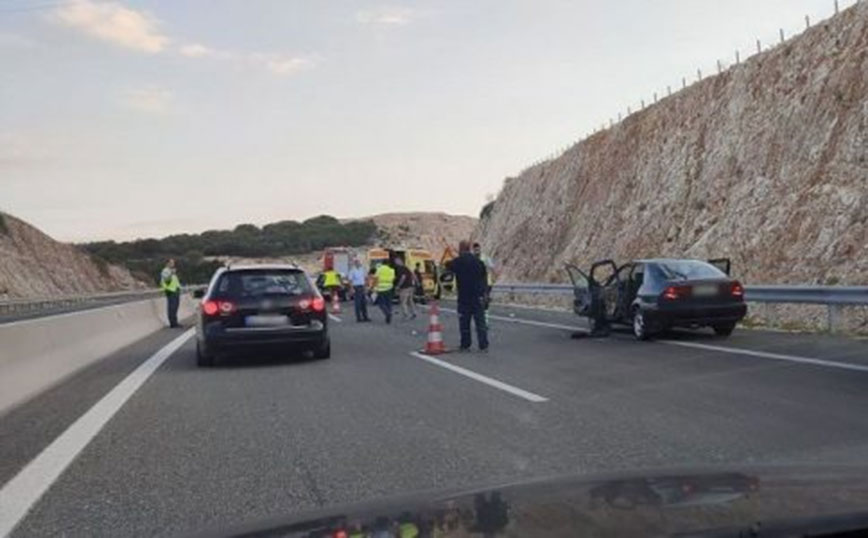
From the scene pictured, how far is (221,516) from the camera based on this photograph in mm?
5836

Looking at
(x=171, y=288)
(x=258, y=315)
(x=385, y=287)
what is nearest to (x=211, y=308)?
(x=258, y=315)

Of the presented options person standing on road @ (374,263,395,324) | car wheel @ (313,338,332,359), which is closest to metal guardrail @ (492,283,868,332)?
car wheel @ (313,338,332,359)

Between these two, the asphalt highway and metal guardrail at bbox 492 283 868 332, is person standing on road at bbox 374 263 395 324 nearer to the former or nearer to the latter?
metal guardrail at bbox 492 283 868 332

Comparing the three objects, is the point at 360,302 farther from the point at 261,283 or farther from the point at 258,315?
the point at 258,315

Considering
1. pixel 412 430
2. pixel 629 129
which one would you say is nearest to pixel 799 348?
pixel 412 430

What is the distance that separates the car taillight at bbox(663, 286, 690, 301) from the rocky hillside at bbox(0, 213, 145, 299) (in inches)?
2023

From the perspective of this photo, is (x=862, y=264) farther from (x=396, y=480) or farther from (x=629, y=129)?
(x=629, y=129)

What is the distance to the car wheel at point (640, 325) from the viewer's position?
16.8 m

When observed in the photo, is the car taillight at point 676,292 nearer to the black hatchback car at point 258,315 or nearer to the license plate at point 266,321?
the black hatchback car at point 258,315

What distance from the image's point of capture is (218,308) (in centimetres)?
1467

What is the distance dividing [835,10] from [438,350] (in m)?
20.9

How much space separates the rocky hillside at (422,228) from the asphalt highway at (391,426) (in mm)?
116900

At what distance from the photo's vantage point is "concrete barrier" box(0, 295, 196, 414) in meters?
11.5

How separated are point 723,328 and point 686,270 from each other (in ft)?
3.90
